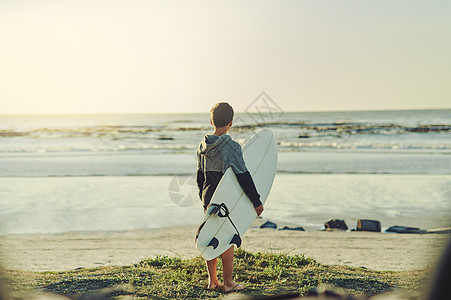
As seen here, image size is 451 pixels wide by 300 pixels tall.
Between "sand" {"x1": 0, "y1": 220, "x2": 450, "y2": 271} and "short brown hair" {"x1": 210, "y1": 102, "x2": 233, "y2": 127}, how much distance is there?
2580 mm

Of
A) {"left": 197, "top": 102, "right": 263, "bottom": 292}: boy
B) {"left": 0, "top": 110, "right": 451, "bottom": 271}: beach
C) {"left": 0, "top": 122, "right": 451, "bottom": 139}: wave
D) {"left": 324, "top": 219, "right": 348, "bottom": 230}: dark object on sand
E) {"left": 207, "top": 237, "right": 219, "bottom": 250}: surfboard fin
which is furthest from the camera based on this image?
{"left": 0, "top": 122, "right": 451, "bottom": 139}: wave

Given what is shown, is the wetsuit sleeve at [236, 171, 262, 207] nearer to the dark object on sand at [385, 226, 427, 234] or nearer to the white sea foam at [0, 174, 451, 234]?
the white sea foam at [0, 174, 451, 234]

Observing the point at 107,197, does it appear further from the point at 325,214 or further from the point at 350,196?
the point at 350,196

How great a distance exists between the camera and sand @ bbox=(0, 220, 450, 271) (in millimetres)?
5492

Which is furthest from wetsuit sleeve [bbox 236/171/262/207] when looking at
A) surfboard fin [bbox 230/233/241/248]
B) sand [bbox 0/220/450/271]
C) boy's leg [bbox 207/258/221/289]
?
sand [bbox 0/220/450/271]

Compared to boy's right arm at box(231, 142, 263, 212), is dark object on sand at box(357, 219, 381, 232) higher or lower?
lower

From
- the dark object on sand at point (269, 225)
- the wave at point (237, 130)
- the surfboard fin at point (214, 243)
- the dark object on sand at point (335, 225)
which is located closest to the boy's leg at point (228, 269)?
the surfboard fin at point (214, 243)

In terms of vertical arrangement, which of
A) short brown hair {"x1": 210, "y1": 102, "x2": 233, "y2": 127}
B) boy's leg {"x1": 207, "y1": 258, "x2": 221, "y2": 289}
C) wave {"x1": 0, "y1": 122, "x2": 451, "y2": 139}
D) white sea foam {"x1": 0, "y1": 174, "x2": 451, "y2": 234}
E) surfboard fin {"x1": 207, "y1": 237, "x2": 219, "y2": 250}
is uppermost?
short brown hair {"x1": 210, "y1": 102, "x2": 233, "y2": 127}

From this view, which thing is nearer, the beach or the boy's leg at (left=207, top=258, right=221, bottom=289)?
the boy's leg at (left=207, top=258, right=221, bottom=289)

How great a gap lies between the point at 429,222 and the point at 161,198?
5.80 m

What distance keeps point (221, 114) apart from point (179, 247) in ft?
9.97

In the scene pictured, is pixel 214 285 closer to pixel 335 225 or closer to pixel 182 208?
pixel 335 225

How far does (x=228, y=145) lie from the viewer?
3.73 m

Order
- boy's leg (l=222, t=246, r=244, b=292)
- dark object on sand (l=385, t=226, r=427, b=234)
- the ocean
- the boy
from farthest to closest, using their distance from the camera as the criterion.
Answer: the ocean, dark object on sand (l=385, t=226, r=427, b=234), boy's leg (l=222, t=246, r=244, b=292), the boy
